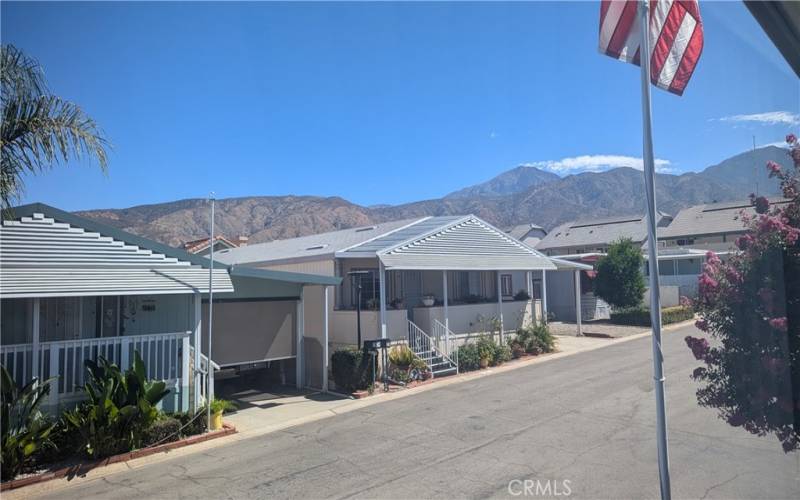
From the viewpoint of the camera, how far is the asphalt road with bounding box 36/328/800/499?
21.0 feet

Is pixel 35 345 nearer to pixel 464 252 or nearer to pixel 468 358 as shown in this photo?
pixel 468 358

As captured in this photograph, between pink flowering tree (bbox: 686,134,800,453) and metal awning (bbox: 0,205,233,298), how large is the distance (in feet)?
29.9

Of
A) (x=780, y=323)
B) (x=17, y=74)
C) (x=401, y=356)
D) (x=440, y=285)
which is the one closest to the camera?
(x=780, y=323)

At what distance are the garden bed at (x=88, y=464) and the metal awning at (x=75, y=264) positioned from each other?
9.11 feet

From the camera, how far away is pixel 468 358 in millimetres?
16328

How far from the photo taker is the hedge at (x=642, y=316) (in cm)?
2461

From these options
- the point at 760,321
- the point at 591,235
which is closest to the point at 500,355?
the point at 760,321

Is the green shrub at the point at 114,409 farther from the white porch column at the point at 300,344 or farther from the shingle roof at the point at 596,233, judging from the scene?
the shingle roof at the point at 596,233

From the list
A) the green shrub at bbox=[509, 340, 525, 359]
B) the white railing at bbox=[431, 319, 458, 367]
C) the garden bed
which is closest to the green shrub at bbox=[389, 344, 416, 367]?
the white railing at bbox=[431, 319, 458, 367]

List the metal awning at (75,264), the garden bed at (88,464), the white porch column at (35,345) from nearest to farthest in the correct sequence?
the garden bed at (88,464) < the metal awning at (75,264) < the white porch column at (35,345)

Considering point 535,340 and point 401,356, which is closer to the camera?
point 401,356

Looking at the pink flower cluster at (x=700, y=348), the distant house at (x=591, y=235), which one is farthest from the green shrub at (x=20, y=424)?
the distant house at (x=591, y=235)

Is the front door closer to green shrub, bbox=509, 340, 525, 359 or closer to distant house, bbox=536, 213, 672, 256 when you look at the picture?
Answer: green shrub, bbox=509, 340, 525, 359

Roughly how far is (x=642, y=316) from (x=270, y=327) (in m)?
19.3
